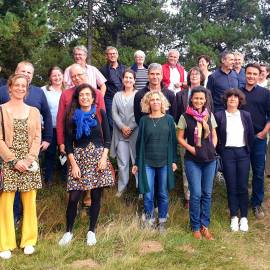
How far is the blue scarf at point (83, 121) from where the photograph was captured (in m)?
4.94

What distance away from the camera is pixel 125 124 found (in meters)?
6.36

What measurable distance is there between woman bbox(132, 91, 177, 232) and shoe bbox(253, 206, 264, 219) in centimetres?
179

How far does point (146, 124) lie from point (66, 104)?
43.4 inches

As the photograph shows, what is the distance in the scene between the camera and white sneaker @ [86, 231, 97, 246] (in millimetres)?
5168

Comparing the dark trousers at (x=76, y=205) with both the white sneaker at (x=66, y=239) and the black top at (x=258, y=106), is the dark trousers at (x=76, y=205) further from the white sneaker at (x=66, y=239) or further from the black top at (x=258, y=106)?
the black top at (x=258, y=106)

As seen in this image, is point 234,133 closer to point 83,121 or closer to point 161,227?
point 161,227

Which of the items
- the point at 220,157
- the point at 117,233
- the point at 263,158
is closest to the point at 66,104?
the point at 117,233

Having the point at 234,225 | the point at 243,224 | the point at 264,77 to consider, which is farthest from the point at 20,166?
the point at 264,77

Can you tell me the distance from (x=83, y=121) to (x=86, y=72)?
224cm

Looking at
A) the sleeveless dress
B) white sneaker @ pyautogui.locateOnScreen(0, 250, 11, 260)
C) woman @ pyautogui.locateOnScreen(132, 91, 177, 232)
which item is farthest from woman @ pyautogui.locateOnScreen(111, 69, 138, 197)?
white sneaker @ pyautogui.locateOnScreen(0, 250, 11, 260)

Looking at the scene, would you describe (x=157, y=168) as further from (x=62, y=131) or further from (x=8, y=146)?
(x=8, y=146)

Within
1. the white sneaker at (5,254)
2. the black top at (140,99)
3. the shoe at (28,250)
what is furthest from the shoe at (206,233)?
the white sneaker at (5,254)

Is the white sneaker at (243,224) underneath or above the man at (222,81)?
underneath

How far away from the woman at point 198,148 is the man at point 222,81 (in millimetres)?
1182
